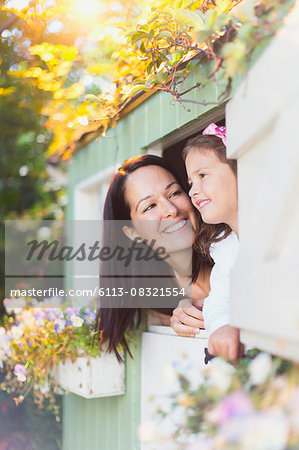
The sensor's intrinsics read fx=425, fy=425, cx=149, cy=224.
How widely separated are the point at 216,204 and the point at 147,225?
64 cm

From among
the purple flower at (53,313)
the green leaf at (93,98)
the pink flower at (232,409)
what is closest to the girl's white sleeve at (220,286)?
the pink flower at (232,409)

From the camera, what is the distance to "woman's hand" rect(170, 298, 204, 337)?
7.14 feet

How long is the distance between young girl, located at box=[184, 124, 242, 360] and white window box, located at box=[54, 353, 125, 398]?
1.17 meters

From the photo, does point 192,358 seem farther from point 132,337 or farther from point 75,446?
point 75,446

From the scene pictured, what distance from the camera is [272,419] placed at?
94cm

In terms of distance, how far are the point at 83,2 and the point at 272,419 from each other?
2938mm

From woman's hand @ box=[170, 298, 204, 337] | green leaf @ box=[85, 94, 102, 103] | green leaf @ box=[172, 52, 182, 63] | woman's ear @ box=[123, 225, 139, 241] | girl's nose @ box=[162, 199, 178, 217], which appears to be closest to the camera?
green leaf @ box=[172, 52, 182, 63]

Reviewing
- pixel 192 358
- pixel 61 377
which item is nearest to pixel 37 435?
pixel 61 377

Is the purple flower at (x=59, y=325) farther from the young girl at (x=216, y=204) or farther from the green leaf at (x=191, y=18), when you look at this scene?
the green leaf at (x=191, y=18)

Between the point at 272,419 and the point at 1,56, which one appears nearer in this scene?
the point at 272,419

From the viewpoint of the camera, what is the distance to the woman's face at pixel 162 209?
237 centimetres

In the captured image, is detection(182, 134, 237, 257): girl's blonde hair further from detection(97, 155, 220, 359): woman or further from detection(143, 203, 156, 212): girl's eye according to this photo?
detection(143, 203, 156, 212): girl's eye

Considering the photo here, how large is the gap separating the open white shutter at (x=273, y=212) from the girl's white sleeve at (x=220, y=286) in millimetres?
340

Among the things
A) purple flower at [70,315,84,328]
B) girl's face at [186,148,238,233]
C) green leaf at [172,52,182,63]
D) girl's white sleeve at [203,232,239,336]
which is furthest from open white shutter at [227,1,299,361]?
purple flower at [70,315,84,328]
